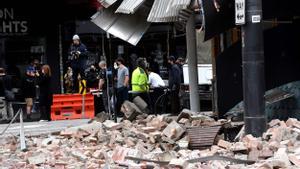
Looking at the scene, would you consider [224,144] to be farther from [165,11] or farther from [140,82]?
[140,82]

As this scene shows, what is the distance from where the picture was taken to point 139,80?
65.1 feet

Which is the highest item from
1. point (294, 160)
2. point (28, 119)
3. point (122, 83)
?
point (122, 83)

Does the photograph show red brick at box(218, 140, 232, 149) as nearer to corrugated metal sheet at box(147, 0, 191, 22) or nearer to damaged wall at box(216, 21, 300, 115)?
corrugated metal sheet at box(147, 0, 191, 22)

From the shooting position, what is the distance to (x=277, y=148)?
349 inches

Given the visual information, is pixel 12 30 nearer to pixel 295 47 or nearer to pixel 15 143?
pixel 15 143

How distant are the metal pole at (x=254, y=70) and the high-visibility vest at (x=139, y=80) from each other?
10172mm

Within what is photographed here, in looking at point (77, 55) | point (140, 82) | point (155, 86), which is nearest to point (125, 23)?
point (77, 55)

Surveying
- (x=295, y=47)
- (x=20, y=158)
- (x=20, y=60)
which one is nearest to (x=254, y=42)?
(x=295, y=47)

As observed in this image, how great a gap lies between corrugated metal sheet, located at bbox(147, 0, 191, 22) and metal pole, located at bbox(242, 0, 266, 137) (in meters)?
2.05

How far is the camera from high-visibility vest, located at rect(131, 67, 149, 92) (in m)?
19.7

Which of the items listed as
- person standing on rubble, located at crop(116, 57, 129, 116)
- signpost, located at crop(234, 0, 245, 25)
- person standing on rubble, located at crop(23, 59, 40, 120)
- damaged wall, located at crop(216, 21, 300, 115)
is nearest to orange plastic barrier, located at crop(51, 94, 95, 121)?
person standing on rubble, located at crop(23, 59, 40, 120)

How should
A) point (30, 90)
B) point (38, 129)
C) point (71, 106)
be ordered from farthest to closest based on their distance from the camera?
1. point (30, 90)
2. point (71, 106)
3. point (38, 129)

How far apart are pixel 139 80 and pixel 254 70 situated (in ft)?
33.9

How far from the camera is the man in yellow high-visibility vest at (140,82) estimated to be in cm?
1975
